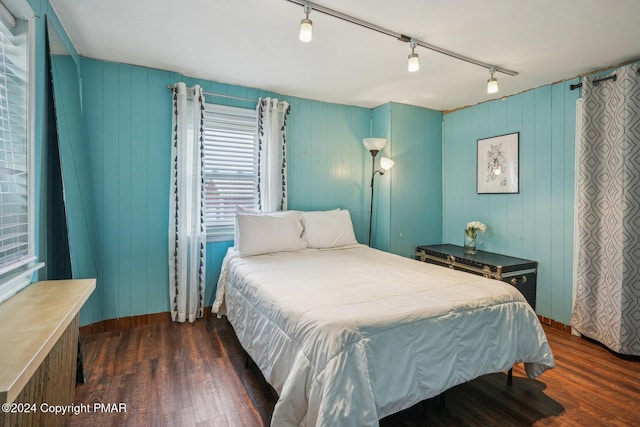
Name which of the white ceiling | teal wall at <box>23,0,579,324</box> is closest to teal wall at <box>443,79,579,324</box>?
teal wall at <box>23,0,579,324</box>

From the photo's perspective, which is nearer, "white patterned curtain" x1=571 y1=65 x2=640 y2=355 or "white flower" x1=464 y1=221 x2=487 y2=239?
"white patterned curtain" x1=571 y1=65 x2=640 y2=355

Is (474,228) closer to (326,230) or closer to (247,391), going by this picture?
(326,230)

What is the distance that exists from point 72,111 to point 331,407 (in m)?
2.63

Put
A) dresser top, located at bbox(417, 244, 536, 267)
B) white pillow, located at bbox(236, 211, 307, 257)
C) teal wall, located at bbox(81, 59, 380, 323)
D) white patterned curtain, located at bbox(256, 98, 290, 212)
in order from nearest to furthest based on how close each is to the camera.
A: teal wall, located at bbox(81, 59, 380, 323), white pillow, located at bbox(236, 211, 307, 257), dresser top, located at bbox(417, 244, 536, 267), white patterned curtain, located at bbox(256, 98, 290, 212)

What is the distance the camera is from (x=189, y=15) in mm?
2027

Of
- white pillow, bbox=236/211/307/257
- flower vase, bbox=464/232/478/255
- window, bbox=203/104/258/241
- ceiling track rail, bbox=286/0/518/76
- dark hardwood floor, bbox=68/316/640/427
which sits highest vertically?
ceiling track rail, bbox=286/0/518/76

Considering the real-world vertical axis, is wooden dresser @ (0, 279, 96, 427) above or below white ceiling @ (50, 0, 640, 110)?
below

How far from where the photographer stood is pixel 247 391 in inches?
78.1

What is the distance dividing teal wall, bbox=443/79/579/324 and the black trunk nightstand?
9 centimetres

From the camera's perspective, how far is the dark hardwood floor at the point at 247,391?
1.74m

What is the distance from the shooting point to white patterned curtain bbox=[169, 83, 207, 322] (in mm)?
2939

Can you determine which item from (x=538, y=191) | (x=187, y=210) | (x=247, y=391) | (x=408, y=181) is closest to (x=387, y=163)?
(x=408, y=181)

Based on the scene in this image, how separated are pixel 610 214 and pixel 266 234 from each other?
114 inches

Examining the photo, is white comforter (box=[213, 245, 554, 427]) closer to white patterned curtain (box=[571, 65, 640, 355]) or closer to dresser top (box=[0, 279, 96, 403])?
dresser top (box=[0, 279, 96, 403])
